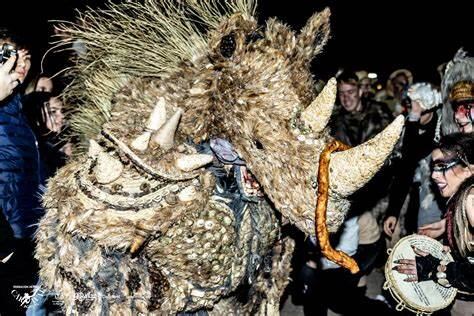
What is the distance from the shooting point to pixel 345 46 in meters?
13.0

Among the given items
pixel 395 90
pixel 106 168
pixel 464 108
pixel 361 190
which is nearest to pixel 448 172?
pixel 464 108

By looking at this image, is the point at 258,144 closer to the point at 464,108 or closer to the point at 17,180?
the point at 17,180

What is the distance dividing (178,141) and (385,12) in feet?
37.2

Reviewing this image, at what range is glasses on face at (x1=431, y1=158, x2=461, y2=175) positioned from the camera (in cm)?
367

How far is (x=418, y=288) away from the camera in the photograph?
3.27 meters

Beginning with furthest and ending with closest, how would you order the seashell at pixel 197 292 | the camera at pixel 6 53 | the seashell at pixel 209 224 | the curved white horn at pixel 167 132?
the camera at pixel 6 53 < the seashell at pixel 197 292 < the seashell at pixel 209 224 < the curved white horn at pixel 167 132

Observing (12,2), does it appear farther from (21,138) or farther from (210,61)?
(210,61)

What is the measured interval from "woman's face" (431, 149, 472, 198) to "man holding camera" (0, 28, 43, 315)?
9.29 feet

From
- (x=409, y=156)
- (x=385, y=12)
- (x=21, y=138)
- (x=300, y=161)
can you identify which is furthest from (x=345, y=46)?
(x=300, y=161)

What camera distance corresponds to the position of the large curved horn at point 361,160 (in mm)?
1690

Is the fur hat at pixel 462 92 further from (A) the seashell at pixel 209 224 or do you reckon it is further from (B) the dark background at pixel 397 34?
(B) the dark background at pixel 397 34

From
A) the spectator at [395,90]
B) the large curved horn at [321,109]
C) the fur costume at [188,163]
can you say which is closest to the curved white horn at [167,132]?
the fur costume at [188,163]

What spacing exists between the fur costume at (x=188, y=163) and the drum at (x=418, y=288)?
4.61ft

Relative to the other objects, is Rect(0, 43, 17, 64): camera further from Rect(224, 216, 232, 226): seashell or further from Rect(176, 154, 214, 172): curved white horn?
Rect(224, 216, 232, 226): seashell
